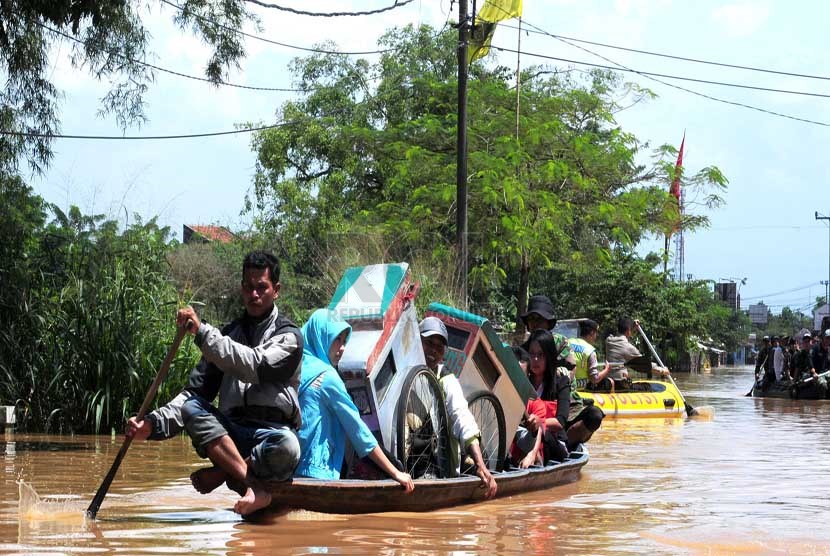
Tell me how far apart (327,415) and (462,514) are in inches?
55.4

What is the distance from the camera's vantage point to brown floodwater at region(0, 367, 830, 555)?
7461mm

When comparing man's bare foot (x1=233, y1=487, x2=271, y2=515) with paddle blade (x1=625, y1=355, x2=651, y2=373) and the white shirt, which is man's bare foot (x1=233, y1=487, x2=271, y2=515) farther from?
the white shirt

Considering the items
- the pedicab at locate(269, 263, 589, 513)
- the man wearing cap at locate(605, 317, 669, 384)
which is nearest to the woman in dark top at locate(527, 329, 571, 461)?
the pedicab at locate(269, 263, 589, 513)

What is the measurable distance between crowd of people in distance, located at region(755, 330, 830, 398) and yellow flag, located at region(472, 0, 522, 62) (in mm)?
11280

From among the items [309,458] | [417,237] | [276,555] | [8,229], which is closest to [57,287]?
[8,229]

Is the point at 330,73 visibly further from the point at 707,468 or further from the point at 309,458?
the point at 309,458

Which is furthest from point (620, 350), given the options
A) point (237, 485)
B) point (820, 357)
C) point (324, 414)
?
point (237, 485)

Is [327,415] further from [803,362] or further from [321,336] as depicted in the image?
[803,362]

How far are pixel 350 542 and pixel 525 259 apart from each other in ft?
72.3

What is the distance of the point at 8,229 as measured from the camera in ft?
48.5

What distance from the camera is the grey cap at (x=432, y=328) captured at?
9.48 m

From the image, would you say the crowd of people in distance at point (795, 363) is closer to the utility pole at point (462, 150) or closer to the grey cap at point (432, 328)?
the utility pole at point (462, 150)

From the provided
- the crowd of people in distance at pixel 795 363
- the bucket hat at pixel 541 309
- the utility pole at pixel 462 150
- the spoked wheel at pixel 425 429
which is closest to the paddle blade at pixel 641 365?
the utility pole at pixel 462 150

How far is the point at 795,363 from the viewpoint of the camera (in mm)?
32406
